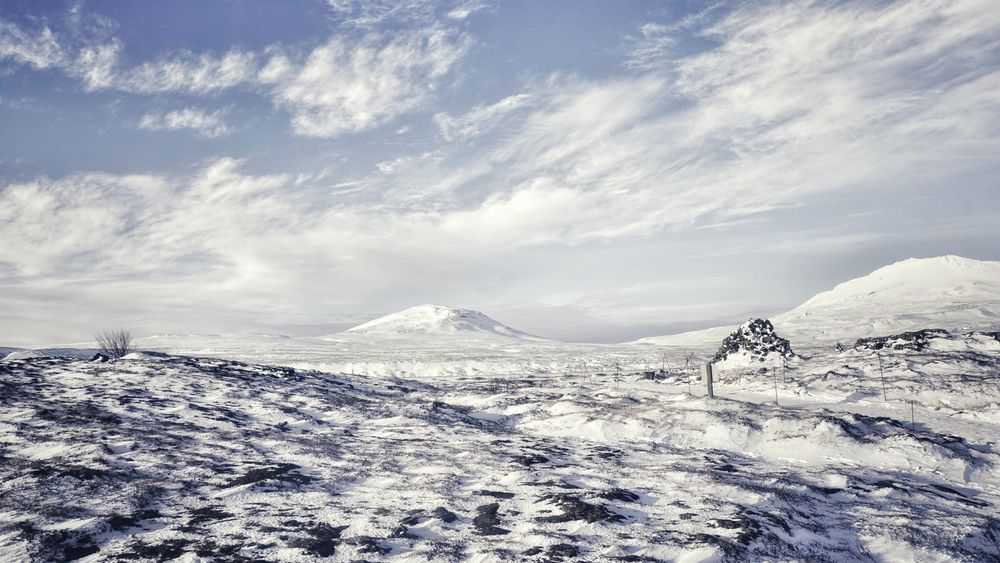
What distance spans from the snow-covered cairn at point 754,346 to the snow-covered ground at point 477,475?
66.9ft

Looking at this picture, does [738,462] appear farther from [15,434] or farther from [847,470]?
[15,434]

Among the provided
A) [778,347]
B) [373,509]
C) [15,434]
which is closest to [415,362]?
[778,347]

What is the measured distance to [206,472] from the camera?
12328mm

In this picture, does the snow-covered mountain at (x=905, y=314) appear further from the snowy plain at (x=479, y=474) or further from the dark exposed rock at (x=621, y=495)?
the dark exposed rock at (x=621, y=495)

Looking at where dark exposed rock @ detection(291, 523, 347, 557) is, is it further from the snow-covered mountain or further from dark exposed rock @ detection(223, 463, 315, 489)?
the snow-covered mountain

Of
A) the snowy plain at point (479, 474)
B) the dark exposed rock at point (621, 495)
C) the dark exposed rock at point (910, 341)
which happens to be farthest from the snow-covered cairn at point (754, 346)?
the dark exposed rock at point (621, 495)

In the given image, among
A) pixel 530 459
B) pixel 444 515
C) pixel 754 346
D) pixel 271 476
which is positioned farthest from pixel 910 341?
pixel 271 476

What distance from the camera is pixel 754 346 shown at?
164 ft

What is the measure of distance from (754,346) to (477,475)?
45.3 metres

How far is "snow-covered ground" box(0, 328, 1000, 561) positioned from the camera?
8.29 meters

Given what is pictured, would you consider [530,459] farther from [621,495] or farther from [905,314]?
[905,314]

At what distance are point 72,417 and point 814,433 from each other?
2627cm

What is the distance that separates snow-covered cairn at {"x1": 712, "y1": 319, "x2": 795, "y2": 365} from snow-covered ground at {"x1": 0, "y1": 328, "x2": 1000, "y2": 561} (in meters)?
20.4

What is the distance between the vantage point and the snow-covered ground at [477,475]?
829cm
